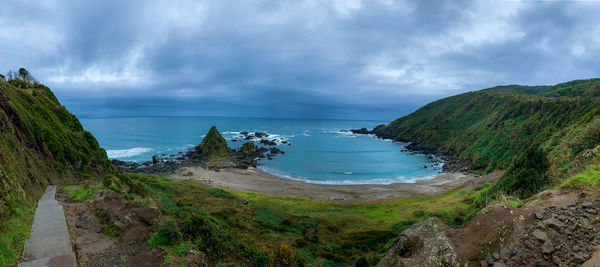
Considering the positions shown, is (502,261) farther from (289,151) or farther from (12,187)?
(289,151)

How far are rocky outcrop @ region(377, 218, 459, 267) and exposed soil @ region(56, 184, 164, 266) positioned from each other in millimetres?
9273

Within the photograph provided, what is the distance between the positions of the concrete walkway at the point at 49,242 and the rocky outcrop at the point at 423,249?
11.8 meters

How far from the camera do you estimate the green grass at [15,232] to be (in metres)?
7.92

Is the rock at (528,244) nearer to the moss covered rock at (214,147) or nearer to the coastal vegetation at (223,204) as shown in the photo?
the coastal vegetation at (223,204)

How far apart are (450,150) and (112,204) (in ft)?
337

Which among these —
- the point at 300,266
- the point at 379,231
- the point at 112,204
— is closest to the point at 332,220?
the point at 379,231

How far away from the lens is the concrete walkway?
8.16m

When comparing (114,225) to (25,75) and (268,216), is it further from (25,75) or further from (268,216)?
(25,75)

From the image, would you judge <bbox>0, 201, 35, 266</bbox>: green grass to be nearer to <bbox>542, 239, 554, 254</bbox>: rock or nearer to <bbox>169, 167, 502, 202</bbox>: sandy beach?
<bbox>542, 239, 554, 254</bbox>: rock

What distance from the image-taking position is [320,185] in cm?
5162

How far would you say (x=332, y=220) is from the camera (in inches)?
1078

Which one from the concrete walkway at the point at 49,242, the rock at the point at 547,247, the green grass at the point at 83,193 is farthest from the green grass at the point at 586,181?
the green grass at the point at 83,193

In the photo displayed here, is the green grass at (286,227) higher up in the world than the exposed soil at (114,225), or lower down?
lower down

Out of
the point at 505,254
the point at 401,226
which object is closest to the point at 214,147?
the point at 401,226
